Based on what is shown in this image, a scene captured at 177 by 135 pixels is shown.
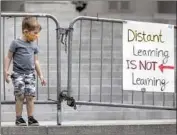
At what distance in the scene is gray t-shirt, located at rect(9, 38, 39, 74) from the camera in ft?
20.3

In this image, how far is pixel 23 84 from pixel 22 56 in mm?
308

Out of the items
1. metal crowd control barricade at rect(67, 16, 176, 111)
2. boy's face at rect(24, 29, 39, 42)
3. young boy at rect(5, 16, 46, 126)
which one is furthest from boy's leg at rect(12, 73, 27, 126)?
metal crowd control barricade at rect(67, 16, 176, 111)

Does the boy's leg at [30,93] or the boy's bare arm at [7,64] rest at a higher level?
the boy's bare arm at [7,64]

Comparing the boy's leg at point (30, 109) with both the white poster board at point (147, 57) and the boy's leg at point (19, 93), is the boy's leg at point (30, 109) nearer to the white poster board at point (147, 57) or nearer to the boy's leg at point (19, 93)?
the boy's leg at point (19, 93)

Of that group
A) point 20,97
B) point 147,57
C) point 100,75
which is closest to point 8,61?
point 20,97

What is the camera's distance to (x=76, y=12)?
35.6 feet

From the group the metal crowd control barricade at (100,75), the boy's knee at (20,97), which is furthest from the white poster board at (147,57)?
the boy's knee at (20,97)

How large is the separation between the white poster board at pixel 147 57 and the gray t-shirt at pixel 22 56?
127cm

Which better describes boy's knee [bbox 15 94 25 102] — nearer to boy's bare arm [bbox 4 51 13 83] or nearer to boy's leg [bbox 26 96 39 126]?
boy's leg [bbox 26 96 39 126]

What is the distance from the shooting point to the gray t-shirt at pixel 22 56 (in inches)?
244

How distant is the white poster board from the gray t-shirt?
4.15 ft

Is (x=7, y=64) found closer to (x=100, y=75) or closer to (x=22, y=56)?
(x=22, y=56)

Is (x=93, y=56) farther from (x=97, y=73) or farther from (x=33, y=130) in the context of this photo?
(x=33, y=130)

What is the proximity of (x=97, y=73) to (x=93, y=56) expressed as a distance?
307 mm
